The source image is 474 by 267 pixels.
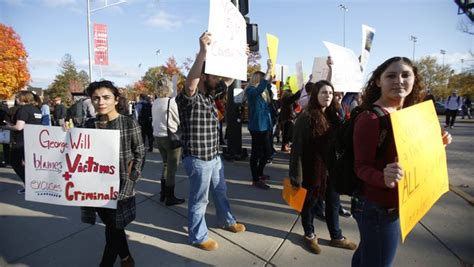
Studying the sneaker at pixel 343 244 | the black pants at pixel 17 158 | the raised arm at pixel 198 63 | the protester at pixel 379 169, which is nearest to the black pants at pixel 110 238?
the raised arm at pixel 198 63

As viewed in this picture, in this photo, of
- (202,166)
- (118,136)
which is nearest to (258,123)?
(202,166)

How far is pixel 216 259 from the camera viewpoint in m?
2.91

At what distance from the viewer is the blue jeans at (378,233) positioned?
1724mm

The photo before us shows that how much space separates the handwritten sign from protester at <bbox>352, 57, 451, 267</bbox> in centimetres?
183

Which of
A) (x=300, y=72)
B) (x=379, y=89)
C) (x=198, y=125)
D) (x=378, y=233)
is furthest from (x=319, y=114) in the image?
(x=300, y=72)

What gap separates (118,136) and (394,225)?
205cm

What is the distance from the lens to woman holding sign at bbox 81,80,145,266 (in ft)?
8.11

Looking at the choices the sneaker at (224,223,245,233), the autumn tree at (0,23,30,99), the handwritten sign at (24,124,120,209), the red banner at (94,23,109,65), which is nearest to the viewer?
the handwritten sign at (24,124,120,209)

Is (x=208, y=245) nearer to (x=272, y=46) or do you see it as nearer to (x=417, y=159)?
(x=417, y=159)

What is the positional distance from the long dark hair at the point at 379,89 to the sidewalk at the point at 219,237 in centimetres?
168

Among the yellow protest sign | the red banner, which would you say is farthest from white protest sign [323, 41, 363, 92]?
the red banner

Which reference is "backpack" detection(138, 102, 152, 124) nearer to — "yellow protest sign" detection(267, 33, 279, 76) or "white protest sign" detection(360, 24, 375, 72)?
"yellow protest sign" detection(267, 33, 279, 76)

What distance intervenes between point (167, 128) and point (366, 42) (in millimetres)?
3165

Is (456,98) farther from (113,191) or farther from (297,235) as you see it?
(113,191)
